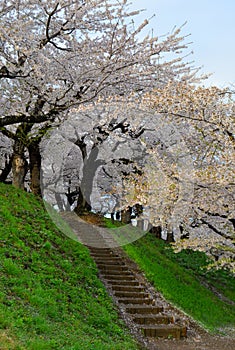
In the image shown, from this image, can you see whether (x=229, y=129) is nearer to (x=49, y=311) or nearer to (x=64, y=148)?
(x=49, y=311)

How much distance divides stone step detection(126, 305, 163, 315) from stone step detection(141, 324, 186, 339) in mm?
793

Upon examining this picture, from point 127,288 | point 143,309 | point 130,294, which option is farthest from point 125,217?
point 143,309

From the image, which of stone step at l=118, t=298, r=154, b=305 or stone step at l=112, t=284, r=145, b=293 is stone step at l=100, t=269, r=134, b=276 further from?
stone step at l=118, t=298, r=154, b=305

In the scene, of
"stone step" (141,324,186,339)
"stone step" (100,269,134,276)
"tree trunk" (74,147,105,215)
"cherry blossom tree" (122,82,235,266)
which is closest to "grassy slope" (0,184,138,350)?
"stone step" (100,269,134,276)

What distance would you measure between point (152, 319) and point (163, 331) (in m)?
0.57

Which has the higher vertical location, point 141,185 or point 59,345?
point 141,185

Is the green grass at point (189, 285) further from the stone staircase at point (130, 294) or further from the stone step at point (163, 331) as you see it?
the stone step at point (163, 331)

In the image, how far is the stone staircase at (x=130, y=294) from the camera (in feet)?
31.6

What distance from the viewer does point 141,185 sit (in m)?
12.1

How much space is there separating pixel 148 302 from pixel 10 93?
848 cm

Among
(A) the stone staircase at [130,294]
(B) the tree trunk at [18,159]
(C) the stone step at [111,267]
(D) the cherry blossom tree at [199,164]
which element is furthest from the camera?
(B) the tree trunk at [18,159]

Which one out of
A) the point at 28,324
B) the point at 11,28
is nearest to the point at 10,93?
the point at 11,28

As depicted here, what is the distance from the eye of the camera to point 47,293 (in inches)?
316

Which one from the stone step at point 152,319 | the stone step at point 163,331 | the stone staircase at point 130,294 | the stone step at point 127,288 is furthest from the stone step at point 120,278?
the stone step at point 163,331
